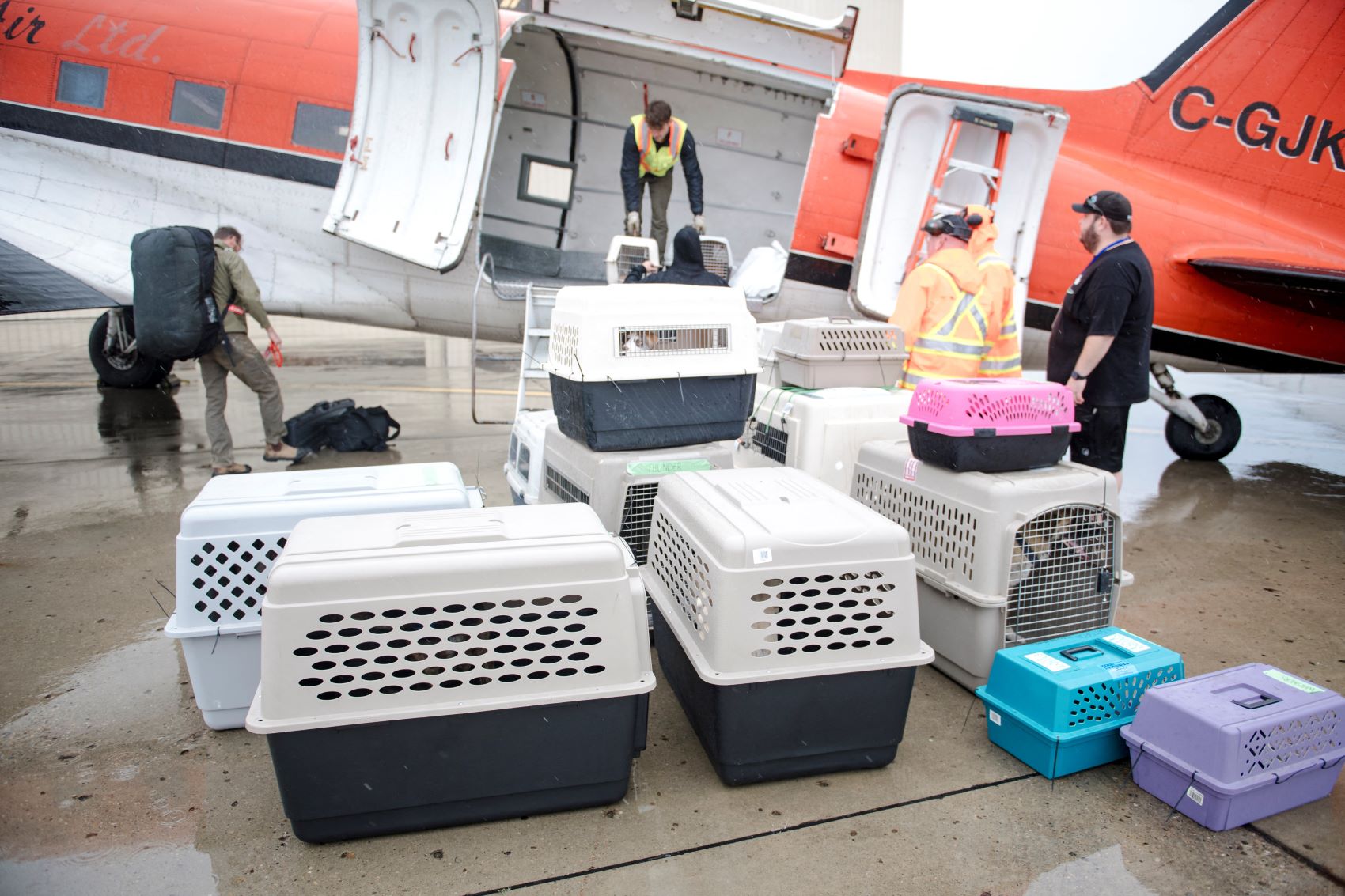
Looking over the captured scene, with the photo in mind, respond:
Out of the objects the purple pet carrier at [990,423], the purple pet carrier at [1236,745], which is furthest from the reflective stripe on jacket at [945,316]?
the purple pet carrier at [1236,745]

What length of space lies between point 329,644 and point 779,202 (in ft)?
26.9

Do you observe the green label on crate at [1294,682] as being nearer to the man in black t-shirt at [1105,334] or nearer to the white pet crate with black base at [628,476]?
the man in black t-shirt at [1105,334]

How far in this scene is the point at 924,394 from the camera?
9.29 feet

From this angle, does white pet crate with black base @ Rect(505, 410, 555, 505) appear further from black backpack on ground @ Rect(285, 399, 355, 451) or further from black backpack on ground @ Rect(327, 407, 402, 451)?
black backpack on ground @ Rect(285, 399, 355, 451)

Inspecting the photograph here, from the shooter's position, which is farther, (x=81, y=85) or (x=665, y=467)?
(x=81, y=85)

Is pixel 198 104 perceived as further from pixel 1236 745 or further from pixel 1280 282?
pixel 1280 282

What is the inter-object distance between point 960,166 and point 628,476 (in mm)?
4244

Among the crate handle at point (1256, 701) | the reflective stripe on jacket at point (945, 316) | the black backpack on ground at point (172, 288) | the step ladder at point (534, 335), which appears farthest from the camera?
the step ladder at point (534, 335)

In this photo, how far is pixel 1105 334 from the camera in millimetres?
3572

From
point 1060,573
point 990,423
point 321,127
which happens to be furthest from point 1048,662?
point 321,127

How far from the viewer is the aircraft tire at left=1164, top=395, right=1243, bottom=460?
6496 mm

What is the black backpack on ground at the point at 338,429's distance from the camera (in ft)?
19.6

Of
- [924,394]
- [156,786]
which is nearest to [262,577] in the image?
[156,786]

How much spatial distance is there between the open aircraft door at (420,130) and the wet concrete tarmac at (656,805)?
2727 millimetres
